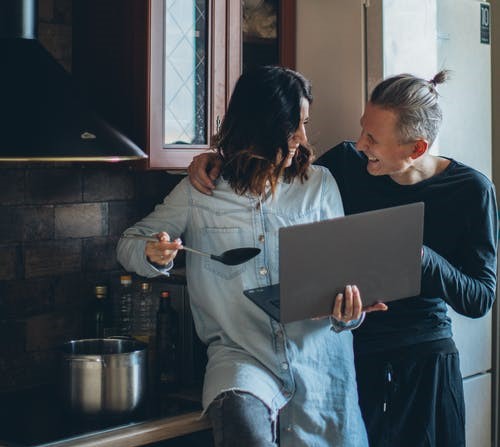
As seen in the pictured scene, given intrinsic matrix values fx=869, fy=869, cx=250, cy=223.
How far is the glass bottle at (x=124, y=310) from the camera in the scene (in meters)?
2.42

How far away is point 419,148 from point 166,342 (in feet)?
2.77

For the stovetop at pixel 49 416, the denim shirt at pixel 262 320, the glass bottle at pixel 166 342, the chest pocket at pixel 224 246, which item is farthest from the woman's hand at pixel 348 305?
the glass bottle at pixel 166 342

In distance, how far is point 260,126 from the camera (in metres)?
2.00

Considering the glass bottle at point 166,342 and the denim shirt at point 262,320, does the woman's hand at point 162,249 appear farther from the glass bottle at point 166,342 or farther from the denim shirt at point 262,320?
the glass bottle at point 166,342

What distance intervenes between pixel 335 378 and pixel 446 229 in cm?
46

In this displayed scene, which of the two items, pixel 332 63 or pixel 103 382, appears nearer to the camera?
pixel 103 382

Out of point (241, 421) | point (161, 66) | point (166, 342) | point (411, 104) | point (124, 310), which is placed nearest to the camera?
point (241, 421)

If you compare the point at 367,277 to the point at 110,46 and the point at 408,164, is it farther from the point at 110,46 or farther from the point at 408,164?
the point at 110,46

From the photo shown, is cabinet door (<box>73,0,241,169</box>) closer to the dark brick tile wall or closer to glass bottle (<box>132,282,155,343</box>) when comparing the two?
the dark brick tile wall

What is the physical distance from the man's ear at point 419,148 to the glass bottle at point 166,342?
747 millimetres

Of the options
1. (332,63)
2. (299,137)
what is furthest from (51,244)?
(332,63)

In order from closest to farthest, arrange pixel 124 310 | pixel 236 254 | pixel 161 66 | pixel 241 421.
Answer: pixel 241 421 → pixel 236 254 → pixel 161 66 → pixel 124 310

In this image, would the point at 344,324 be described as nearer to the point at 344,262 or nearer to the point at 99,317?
the point at 344,262

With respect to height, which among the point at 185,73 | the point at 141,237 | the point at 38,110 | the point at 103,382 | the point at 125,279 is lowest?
the point at 103,382
